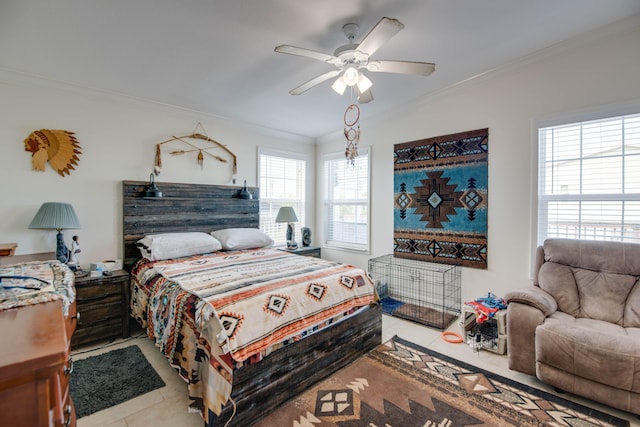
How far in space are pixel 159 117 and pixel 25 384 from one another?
352 centimetres

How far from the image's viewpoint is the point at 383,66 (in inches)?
84.4

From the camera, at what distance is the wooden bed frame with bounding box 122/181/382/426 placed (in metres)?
1.76

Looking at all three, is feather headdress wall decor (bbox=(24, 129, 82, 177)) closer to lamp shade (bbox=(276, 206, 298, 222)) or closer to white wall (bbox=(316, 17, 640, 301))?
lamp shade (bbox=(276, 206, 298, 222))

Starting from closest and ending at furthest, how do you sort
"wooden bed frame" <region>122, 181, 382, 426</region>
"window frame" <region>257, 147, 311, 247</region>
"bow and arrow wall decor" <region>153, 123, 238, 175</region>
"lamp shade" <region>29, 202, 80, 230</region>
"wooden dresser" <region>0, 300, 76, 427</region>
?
1. "wooden dresser" <region>0, 300, 76, 427</region>
2. "wooden bed frame" <region>122, 181, 382, 426</region>
3. "lamp shade" <region>29, 202, 80, 230</region>
4. "bow and arrow wall decor" <region>153, 123, 238, 175</region>
5. "window frame" <region>257, 147, 311, 247</region>

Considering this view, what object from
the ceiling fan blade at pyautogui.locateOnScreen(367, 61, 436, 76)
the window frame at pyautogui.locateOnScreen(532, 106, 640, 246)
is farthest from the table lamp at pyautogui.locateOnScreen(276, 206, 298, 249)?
the window frame at pyautogui.locateOnScreen(532, 106, 640, 246)

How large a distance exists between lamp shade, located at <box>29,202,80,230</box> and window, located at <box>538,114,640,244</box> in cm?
443

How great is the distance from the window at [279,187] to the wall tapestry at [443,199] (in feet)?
5.71

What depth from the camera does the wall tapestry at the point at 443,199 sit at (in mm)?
3221

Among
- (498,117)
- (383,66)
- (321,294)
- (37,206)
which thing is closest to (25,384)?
(321,294)

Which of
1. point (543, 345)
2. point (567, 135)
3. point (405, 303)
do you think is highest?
point (567, 135)

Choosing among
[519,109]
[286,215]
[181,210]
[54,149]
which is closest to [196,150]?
[181,210]

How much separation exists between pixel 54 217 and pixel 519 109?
4.50m

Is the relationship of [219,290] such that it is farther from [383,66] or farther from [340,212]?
[340,212]

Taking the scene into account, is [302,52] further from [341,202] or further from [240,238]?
[341,202]
